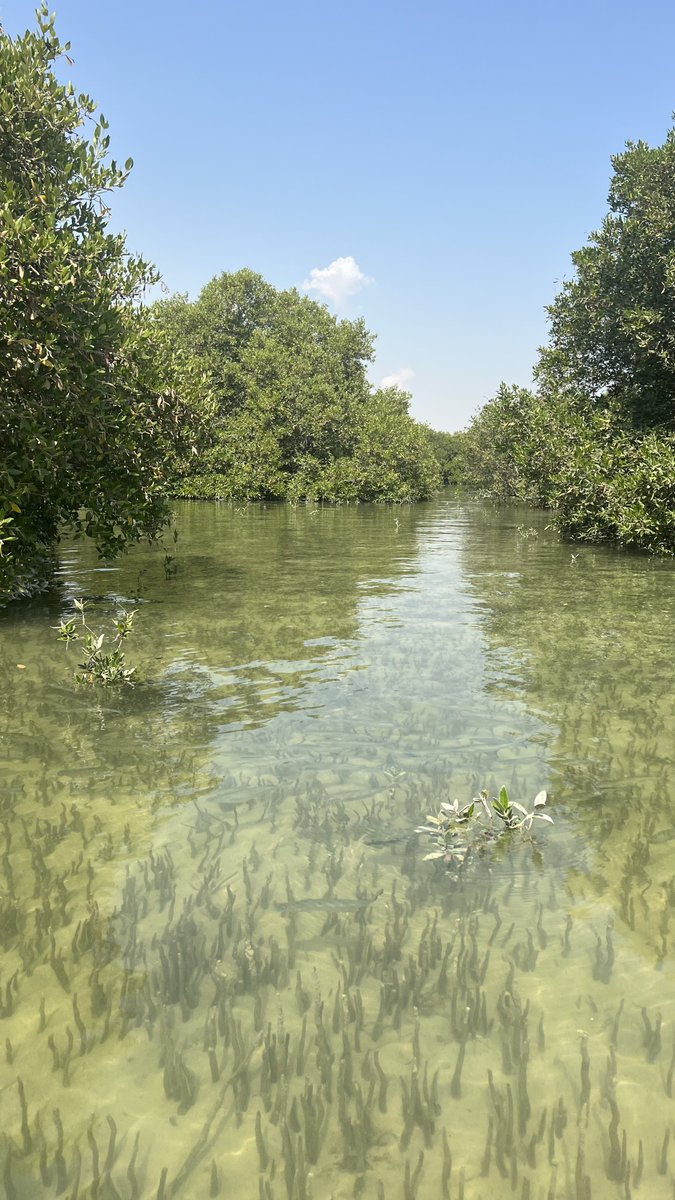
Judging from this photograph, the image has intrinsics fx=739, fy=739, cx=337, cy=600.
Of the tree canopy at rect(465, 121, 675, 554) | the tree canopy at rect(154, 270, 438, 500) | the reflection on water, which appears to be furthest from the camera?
the tree canopy at rect(154, 270, 438, 500)

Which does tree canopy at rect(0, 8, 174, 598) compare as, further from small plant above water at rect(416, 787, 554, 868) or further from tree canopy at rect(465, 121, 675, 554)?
tree canopy at rect(465, 121, 675, 554)

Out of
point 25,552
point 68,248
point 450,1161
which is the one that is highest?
point 68,248

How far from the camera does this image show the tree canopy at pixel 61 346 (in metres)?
12.4

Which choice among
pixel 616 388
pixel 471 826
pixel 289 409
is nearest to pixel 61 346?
pixel 471 826

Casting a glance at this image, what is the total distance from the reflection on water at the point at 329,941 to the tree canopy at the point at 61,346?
4.83 meters

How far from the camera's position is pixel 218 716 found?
Answer: 29.5ft

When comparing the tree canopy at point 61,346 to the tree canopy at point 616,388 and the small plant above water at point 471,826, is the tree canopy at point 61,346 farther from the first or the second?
the tree canopy at point 616,388

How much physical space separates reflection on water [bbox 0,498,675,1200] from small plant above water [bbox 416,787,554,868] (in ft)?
0.66

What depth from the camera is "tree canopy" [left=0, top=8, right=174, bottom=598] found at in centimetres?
1238

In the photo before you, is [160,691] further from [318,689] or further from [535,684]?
[535,684]

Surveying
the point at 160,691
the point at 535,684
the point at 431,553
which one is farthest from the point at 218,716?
the point at 431,553

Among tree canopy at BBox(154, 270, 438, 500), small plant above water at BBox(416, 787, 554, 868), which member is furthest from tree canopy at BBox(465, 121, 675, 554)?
tree canopy at BBox(154, 270, 438, 500)

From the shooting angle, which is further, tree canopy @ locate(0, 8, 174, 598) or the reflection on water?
tree canopy @ locate(0, 8, 174, 598)

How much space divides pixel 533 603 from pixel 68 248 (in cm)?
1188
